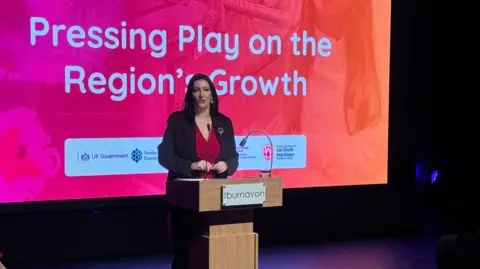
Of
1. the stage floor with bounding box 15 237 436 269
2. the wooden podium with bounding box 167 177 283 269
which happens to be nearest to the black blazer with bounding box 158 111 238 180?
the wooden podium with bounding box 167 177 283 269

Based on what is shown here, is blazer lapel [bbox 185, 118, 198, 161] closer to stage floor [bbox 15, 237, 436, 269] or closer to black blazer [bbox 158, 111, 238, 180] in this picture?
black blazer [bbox 158, 111, 238, 180]

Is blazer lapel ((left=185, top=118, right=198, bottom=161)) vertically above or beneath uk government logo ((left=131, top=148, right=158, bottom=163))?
above

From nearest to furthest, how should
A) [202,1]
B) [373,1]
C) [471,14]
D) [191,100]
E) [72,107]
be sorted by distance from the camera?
[191,100], [72,107], [202,1], [373,1], [471,14]

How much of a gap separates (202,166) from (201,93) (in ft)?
1.81

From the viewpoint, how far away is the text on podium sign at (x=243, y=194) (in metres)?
3.80

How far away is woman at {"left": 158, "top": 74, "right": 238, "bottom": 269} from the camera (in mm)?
4434

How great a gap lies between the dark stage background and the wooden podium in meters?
2.02

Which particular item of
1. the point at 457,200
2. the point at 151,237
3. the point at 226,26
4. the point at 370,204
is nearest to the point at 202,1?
the point at 226,26

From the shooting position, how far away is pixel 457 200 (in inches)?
327

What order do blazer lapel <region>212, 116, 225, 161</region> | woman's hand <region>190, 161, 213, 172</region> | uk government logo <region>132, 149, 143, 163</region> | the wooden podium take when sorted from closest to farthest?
1. the wooden podium
2. woman's hand <region>190, 161, 213, 172</region>
3. blazer lapel <region>212, 116, 225, 161</region>
4. uk government logo <region>132, 149, 143, 163</region>

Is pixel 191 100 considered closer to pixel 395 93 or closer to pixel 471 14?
pixel 395 93

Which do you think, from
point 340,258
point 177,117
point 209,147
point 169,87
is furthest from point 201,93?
point 340,258

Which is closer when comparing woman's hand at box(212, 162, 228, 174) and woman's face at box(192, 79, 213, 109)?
woman's hand at box(212, 162, 228, 174)

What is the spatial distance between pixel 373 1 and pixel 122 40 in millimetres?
2655
